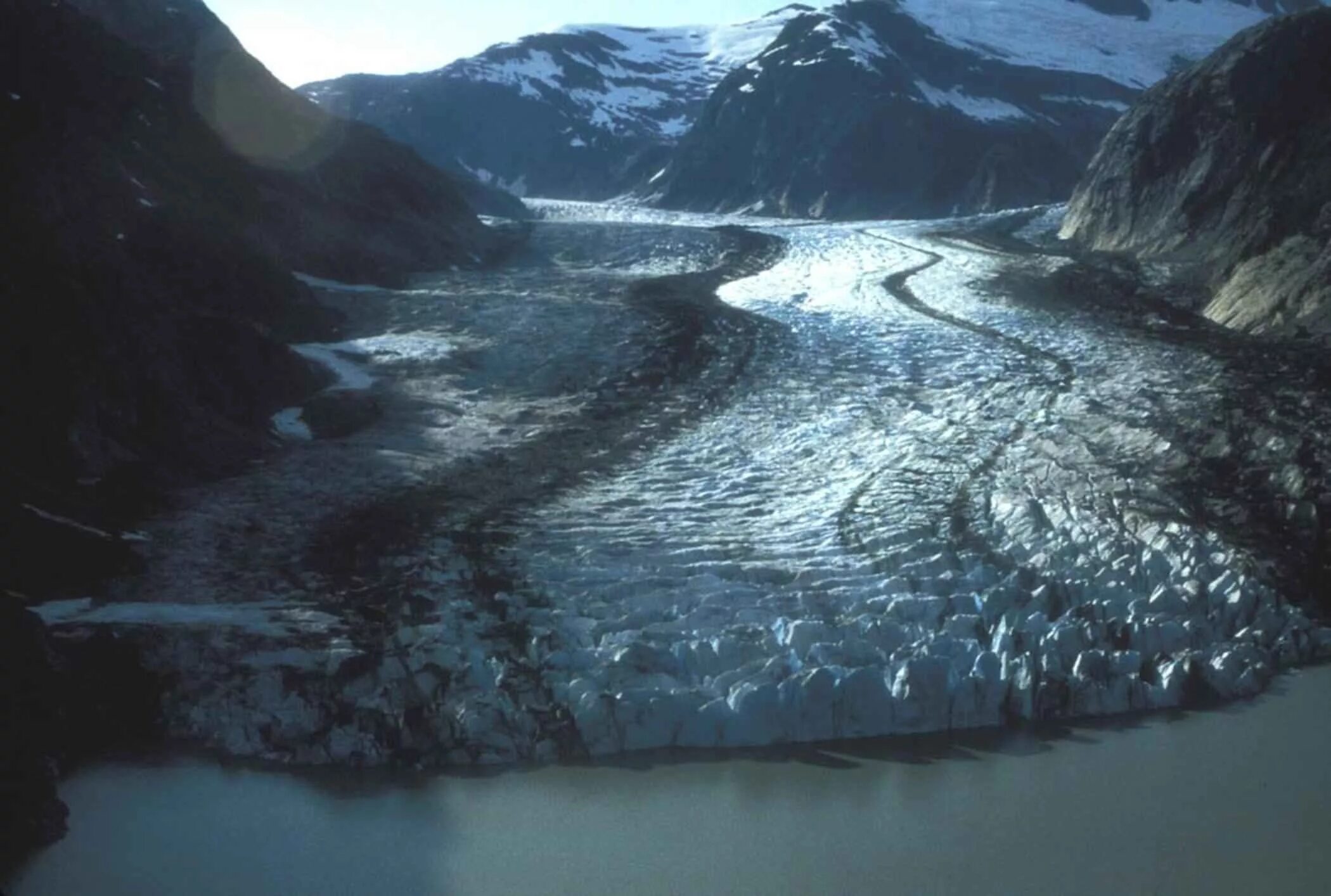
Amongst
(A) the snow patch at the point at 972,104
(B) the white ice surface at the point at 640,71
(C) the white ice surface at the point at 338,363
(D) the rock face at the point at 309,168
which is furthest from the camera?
(B) the white ice surface at the point at 640,71

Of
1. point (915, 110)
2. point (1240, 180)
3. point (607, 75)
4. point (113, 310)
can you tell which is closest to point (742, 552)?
point (113, 310)

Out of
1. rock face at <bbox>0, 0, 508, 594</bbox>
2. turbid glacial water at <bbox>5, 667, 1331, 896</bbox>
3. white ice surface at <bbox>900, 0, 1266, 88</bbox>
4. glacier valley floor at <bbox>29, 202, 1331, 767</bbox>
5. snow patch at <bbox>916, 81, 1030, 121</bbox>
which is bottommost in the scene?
turbid glacial water at <bbox>5, 667, 1331, 896</bbox>

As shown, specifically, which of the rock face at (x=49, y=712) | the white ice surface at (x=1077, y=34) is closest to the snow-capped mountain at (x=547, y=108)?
the white ice surface at (x=1077, y=34)

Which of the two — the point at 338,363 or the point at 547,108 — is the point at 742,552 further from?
the point at 547,108

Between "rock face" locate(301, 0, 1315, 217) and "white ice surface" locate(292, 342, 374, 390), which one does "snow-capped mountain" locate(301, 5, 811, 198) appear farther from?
"white ice surface" locate(292, 342, 374, 390)

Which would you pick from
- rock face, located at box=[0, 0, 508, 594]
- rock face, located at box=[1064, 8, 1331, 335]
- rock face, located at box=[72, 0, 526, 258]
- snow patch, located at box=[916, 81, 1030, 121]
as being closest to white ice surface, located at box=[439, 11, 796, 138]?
snow patch, located at box=[916, 81, 1030, 121]

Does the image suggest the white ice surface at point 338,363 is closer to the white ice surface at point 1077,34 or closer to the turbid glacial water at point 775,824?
the turbid glacial water at point 775,824

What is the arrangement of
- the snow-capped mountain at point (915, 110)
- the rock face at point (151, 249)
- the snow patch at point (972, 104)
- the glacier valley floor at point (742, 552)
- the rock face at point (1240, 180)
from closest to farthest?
1. the glacier valley floor at point (742, 552)
2. the rock face at point (151, 249)
3. the rock face at point (1240, 180)
4. the snow-capped mountain at point (915, 110)
5. the snow patch at point (972, 104)
